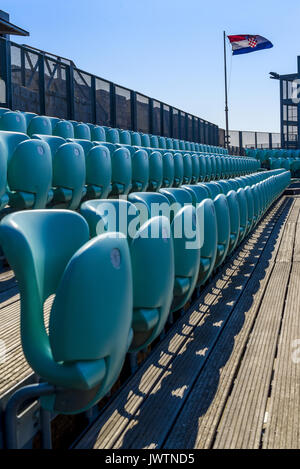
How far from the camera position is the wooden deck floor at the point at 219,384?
0.67 metres

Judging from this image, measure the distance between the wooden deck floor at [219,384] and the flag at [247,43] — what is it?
32.0 feet

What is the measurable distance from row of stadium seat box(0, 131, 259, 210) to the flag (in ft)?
27.2

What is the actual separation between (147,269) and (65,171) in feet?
3.26

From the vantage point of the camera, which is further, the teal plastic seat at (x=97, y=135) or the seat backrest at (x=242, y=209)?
the teal plastic seat at (x=97, y=135)

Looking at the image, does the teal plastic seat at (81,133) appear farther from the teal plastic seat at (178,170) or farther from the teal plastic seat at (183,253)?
the teal plastic seat at (183,253)

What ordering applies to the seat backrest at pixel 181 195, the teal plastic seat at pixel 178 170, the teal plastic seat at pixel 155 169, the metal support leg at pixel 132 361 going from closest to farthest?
the metal support leg at pixel 132 361 < the seat backrest at pixel 181 195 < the teal plastic seat at pixel 155 169 < the teal plastic seat at pixel 178 170

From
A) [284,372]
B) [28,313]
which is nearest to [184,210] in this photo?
[284,372]

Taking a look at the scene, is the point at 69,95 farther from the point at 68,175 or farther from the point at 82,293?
the point at 82,293

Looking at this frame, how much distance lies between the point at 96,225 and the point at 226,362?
1.38ft

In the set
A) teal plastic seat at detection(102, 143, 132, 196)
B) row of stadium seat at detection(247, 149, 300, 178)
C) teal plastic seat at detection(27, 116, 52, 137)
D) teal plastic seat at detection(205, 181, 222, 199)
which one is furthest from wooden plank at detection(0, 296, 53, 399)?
row of stadium seat at detection(247, 149, 300, 178)

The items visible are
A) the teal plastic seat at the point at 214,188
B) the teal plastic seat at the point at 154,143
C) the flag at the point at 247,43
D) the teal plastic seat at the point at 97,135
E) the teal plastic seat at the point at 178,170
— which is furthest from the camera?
the flag at the point at 247,43

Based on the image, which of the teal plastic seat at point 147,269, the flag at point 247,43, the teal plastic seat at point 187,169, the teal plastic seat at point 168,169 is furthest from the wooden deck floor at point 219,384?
the flag at point 247,43

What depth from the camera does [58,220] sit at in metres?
0.59

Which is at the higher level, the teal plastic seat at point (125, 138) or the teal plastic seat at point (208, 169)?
the teal plastic seat at point (125, 138)
